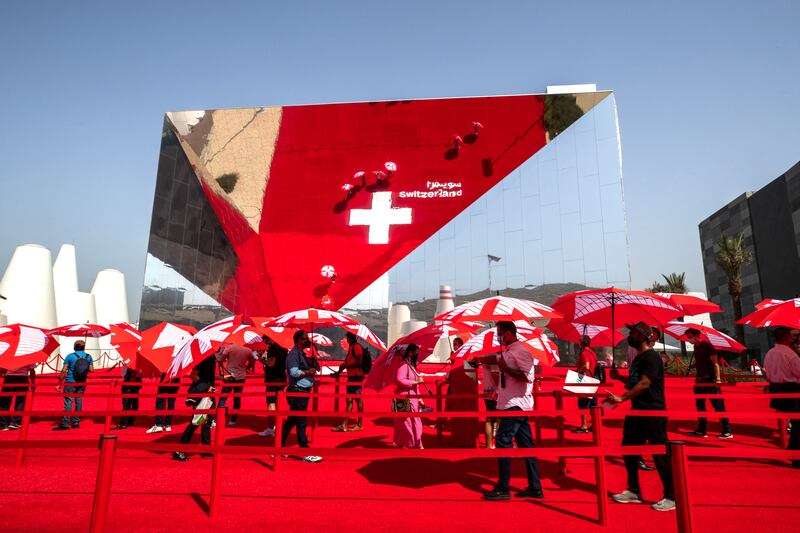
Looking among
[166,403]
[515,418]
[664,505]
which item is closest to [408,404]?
[515,418]

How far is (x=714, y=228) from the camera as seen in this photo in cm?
4388

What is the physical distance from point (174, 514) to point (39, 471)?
2949 millimetres

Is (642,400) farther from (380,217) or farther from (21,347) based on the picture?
(380,217)

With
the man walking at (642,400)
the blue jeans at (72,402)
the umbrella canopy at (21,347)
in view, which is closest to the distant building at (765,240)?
the man walking at (642,400)

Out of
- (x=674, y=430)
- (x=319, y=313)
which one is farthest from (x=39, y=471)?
(x=674, y=430)

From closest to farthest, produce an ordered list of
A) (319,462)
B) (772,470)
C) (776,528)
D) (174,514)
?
(776,528) < (174,514) < (772,470) < (319,462)

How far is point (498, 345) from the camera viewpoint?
7.65 m

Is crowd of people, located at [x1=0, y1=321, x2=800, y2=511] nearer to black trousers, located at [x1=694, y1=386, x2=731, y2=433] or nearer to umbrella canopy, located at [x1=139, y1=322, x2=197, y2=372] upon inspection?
black trousers, located at [x1=694, y1=386, x2=731, y2=433]

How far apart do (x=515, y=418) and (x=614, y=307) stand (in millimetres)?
4147

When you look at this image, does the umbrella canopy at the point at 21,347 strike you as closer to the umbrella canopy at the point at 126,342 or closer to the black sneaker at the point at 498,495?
the umbrella canopy at the point at 126,342

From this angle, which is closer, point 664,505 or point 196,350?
point 664,505

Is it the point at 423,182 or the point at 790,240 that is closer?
the point at 423,182

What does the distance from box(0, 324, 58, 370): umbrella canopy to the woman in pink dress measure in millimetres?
6599

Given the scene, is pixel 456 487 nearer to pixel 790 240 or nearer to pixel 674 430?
pixel 674 430
